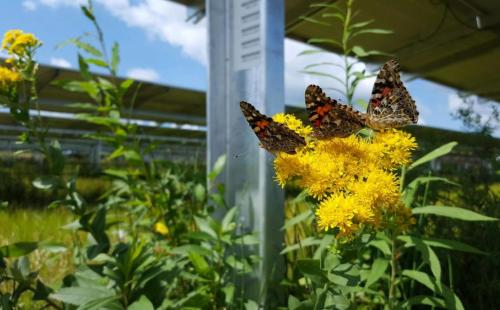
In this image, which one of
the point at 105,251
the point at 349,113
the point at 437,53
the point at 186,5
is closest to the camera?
the point at 349,113

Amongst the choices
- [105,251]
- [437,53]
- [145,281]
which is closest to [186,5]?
[105,251]

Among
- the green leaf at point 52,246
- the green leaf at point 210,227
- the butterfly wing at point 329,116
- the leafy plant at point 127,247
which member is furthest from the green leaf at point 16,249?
the butterfly wing at point 329,116

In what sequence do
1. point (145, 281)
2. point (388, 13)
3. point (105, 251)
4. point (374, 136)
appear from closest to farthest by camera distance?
1. point (374, 136)
2. point (145, 281)
3. point (105, 251)
4. point (388, 13)

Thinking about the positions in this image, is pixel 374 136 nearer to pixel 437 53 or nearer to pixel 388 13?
pixel 388 13

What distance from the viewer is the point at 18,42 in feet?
5.01

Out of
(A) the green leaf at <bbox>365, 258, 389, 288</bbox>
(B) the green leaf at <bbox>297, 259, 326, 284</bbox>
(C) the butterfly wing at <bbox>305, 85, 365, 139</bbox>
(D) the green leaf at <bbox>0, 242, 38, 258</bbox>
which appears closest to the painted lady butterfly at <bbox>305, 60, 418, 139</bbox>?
(C) the butterfly wing at <bbox>305, 85, 365, 139</bbox>

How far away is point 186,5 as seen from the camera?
126 inches

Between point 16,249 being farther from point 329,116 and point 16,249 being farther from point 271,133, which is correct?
point 329,116

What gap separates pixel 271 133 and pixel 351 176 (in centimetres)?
20

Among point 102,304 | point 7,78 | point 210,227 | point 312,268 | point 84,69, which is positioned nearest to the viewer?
point 312,268

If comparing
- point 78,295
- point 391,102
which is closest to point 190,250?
point 78,295

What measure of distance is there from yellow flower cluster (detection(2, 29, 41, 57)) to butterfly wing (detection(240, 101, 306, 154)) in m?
1.10

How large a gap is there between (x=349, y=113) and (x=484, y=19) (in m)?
3.71

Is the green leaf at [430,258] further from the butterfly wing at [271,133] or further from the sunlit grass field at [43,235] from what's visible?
the sunlit grass field at [43,235]
